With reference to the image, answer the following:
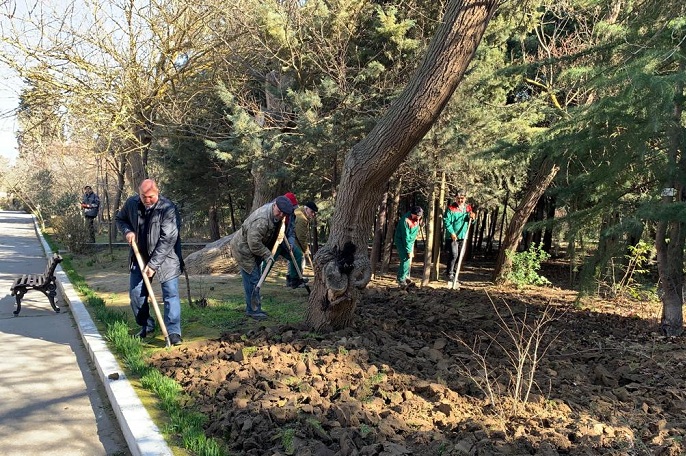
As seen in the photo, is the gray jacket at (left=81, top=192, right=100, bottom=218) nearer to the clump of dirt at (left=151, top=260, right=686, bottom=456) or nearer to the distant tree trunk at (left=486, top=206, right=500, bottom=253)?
the clump of dirt at (left=151, top=260, right=686, bottom=456)

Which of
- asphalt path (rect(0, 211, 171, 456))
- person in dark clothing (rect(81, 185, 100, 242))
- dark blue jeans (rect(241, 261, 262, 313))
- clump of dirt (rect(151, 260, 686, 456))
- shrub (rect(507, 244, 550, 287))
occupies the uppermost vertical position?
person in dark clothing (rect(81, 185, 100, 242))

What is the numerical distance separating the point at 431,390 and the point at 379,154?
2213 millimetres

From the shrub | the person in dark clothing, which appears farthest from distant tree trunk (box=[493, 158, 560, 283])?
the person in dark clothing

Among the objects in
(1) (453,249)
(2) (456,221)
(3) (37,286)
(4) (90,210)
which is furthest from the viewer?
(4) (90,210)

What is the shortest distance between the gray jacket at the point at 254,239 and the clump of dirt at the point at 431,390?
3.88 ft

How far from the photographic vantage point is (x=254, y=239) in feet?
19.7

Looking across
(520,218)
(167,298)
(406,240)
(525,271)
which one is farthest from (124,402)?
(520,218)

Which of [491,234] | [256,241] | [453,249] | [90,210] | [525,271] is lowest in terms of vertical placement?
[525,271]

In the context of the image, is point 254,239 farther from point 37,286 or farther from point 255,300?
point 37,286

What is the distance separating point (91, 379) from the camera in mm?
4539

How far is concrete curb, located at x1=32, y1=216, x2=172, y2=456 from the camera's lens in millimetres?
3083

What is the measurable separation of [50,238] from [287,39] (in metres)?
14.1

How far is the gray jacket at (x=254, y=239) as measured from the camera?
605cm

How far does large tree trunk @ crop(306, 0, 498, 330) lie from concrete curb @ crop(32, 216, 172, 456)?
77.0 inches
